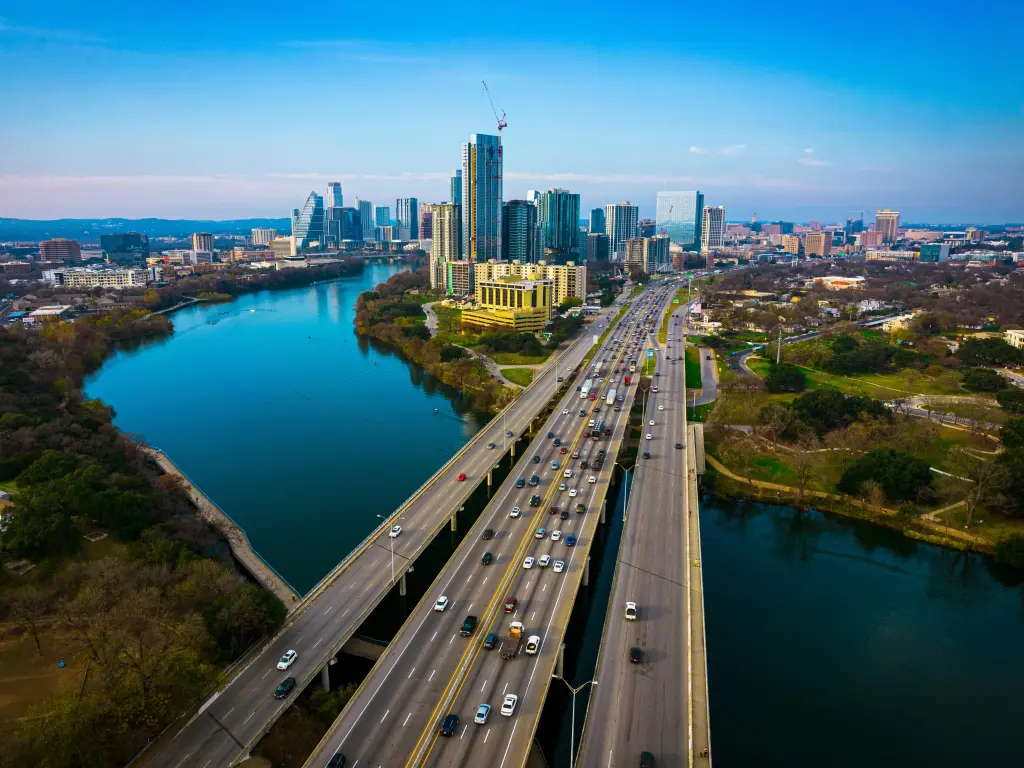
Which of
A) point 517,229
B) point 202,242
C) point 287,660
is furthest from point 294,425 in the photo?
point 202,242

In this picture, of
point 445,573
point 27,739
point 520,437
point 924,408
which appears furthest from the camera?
point 924,408

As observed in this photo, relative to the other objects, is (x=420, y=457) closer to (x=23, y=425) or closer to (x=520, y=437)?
(x=520, y=437)

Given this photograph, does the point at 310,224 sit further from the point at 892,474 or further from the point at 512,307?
the point at 892,474

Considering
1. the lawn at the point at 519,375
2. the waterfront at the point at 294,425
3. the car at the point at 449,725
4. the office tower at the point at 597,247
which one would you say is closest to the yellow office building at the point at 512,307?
the waterfront at the point at 294,425

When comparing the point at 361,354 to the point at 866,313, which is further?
the point at 866,313

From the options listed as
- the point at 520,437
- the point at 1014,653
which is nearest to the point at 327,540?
the point at 520,437

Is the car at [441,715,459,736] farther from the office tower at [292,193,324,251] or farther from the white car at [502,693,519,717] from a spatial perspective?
the office tower at [292,193,324,251]

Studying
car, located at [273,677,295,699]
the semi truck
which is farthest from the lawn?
car, located at [273,677,295,699]
